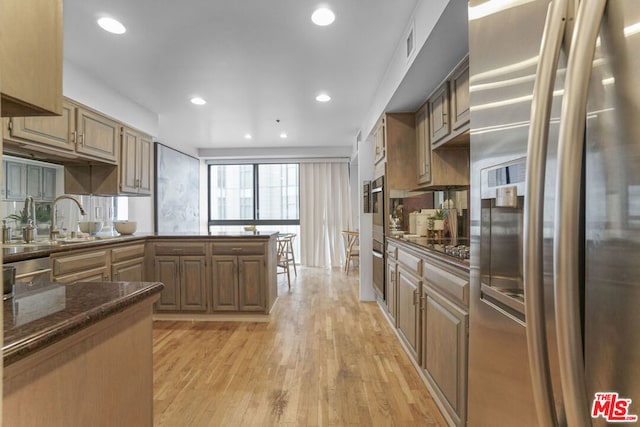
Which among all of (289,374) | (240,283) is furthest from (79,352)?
(240,283)

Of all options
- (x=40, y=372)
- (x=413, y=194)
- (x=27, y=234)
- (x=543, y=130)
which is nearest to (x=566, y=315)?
(x=543, y=130)

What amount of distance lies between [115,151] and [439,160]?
3448 mm

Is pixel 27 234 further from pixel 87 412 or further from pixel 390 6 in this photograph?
pixel 390 6

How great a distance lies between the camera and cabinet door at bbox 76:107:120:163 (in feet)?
10.3

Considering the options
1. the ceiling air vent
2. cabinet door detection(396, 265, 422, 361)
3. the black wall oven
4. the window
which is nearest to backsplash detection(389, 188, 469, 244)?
the black wall oven

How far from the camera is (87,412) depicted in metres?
0.80

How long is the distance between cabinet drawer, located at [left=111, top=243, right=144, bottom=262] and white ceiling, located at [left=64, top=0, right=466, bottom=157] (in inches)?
67.0

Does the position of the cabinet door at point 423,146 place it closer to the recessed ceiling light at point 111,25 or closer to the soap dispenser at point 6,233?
the recessed ceiling light at point 111,25

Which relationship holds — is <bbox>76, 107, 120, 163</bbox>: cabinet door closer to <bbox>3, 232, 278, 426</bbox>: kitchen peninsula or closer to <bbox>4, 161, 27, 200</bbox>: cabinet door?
<bbox>4, 161, 27, 200</bbox>: cabinet door

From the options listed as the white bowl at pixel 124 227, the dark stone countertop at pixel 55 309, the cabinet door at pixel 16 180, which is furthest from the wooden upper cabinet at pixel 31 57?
the white bowl at pixel 124 227

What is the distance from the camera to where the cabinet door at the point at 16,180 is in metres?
2.81

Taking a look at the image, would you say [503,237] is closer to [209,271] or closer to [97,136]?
[209,271]

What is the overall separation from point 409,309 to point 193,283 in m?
2.23

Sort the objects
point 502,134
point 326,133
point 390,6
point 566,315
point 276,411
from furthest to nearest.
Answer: point 326,133 < point 390,6 < point 276,411 < point 502,134 < point 566,315
